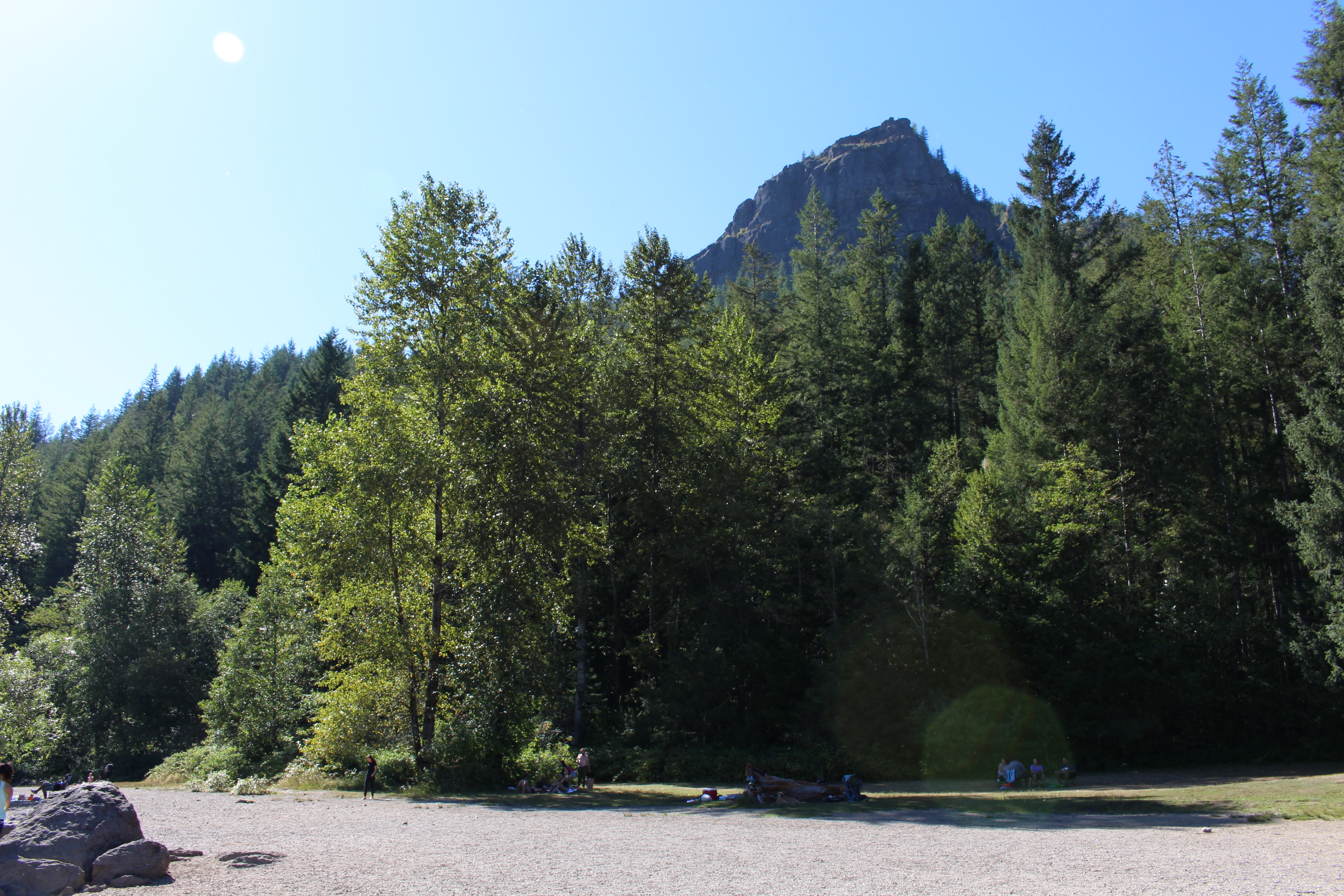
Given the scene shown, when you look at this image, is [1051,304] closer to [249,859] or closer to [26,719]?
[249,859]

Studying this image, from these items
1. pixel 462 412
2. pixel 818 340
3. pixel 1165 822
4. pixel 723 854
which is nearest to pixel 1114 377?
pixel 818 340

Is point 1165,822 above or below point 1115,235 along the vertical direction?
below

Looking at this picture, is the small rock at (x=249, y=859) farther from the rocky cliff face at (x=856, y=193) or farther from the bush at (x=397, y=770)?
the rocky cliff face at (x=856, y=193)

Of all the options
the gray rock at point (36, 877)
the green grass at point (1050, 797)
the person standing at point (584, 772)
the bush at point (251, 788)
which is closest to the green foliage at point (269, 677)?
the bush at point (251, 788)

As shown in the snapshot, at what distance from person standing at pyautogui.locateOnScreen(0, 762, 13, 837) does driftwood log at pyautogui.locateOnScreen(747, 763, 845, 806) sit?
1345 centimetres

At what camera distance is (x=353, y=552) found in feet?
69.7

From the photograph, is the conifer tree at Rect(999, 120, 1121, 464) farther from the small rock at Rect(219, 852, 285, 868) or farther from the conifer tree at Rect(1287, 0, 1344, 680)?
the small rock at Rect(219, 852, 285, 868)

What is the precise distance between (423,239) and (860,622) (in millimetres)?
19540

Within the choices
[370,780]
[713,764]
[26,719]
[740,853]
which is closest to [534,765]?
[370,780]

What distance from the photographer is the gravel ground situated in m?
8.62

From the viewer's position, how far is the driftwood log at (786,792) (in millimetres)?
17031

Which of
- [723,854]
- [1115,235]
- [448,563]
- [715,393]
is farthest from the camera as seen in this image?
[1115,235]

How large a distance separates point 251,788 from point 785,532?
62.8 ft

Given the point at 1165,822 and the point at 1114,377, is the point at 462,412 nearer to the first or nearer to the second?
the point at 1165,822
